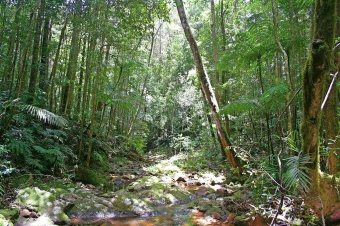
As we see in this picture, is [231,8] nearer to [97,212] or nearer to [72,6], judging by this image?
[72,6]

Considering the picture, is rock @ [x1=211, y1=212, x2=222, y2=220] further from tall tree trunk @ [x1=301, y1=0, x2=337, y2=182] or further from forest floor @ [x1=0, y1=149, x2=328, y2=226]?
tall tree trunk @ [x1=301, y1=0, x2=337, y2=182]

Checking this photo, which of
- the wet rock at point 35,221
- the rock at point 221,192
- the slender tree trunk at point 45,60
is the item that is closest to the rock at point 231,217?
the rock at point 221,192

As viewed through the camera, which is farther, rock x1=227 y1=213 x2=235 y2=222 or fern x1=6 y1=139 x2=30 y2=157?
fern x1=6 y1=139 x2=30 y2=157

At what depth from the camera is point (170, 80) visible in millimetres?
26078

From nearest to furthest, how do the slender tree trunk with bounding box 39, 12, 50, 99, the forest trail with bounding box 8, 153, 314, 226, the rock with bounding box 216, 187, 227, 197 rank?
the forest trail with bounding box 8, 153, 314, 226 < the rock with bounding box 216, 187, 227, 197 < the slender tree trunk with bounding box 39, 12, 50, 99

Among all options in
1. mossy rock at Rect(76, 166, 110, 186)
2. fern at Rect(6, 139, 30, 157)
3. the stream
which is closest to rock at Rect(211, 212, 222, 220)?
the stream

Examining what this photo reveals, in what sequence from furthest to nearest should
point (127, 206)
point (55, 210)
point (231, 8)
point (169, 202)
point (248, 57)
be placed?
point (231, 8), point (248, 57), point (169, 202), point (127, 206), point (55, 210)

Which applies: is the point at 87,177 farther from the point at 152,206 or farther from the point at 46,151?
the point at 152,206

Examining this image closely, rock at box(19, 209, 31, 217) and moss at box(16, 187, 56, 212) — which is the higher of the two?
moss at box(16, 187, 56, 212)

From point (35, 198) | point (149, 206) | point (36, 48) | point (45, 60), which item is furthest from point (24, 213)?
point (45, 60)

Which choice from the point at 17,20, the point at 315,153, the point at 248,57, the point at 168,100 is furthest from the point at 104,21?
the point at 168,100

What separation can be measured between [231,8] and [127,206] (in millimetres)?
11967

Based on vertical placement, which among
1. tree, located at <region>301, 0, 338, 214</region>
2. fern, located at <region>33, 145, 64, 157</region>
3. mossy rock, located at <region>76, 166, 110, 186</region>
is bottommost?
mossy rock, located at <region>76, 166, 110, 186</region>

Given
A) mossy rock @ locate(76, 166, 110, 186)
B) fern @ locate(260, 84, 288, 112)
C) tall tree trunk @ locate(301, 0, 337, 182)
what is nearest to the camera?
tall tree trunk @ locate(301, 0, 337, 182)
